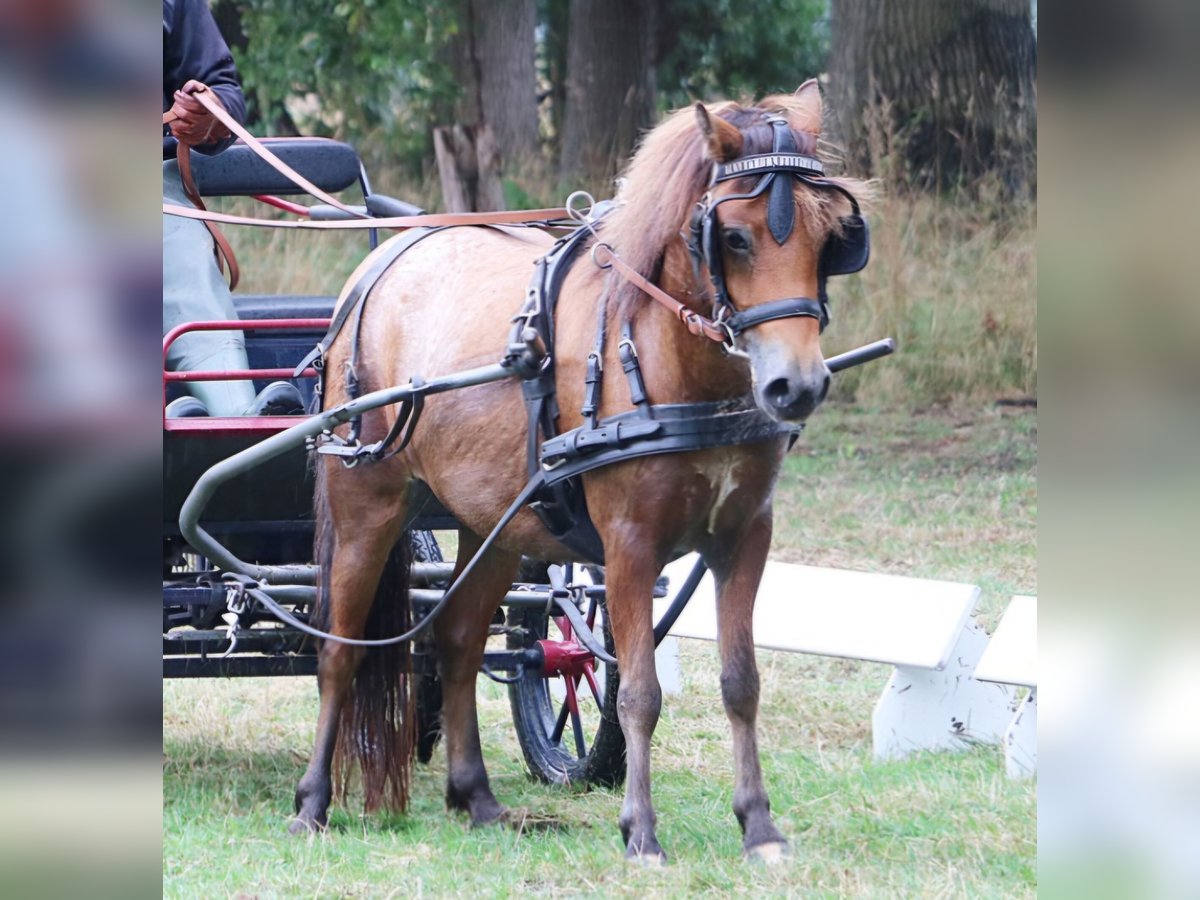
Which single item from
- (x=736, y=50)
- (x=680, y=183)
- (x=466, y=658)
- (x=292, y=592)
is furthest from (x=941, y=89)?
(x=680, y=183)

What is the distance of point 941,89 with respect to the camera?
11.0 metres

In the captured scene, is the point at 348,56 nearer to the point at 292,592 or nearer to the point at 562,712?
the point at 562,712

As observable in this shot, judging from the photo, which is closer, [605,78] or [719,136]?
[719,136]

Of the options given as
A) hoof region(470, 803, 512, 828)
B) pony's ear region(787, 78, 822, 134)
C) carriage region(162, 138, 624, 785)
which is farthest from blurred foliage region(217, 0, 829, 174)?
pony's ear region(787, 78, 822, 134)

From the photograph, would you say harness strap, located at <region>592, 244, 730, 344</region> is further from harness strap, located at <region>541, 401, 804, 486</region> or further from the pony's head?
harness strap, located at <region>541, 401, 804, 486</region>

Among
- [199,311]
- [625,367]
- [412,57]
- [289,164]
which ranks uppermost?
[412,57]

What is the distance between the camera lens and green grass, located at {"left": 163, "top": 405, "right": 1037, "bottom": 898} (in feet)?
11.1

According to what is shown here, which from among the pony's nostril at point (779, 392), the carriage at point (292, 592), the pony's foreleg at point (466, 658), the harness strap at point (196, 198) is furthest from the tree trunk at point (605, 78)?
the pony's nostril at point (779, 392)

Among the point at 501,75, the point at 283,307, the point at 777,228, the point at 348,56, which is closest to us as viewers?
the point at 777,228

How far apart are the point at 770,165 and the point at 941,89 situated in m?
→ 8.48

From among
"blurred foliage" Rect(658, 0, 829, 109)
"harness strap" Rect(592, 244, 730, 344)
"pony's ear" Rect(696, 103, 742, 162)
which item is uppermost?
"blurred foliage" Rect(658, 0, 829, 109)

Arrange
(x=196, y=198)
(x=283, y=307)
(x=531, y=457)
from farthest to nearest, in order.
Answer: (x=283, y=307) → (x=196, y=198) → (x=531, y=457)

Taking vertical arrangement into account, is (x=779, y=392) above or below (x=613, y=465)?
above

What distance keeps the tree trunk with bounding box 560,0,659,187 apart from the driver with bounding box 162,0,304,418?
855cm
